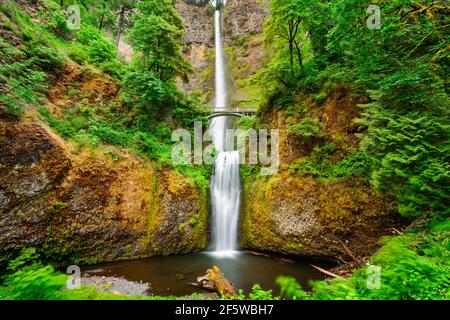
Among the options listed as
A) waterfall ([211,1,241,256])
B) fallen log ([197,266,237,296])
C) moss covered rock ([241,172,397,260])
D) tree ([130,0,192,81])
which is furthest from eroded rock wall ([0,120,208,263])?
tree ([130,0,192,81])

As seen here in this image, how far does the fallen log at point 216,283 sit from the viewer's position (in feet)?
20.9

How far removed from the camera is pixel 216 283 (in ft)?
21.6

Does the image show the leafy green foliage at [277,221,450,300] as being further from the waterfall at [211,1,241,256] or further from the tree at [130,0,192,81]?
the tree at [130,0,192,81]

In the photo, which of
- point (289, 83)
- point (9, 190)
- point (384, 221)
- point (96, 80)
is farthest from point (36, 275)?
point (289, 83)

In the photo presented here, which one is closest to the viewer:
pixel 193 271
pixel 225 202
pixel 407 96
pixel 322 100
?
pixel 407 96

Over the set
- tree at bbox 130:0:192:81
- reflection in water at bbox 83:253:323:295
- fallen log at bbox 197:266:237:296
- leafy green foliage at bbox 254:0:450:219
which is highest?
tree at bbox 130:0:192:81

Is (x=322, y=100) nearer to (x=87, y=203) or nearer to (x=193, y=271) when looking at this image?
(x=193, y=271)

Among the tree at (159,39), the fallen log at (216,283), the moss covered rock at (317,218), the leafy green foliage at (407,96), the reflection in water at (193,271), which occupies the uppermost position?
the tree at (159,39)

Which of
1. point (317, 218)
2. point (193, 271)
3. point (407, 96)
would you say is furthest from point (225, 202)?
point (407, 96)

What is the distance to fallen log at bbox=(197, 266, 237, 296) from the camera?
6373 mm

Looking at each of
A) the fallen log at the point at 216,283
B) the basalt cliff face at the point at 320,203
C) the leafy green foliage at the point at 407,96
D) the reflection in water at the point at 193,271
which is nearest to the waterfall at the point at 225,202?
the basalt cliff face at the point at 320,203

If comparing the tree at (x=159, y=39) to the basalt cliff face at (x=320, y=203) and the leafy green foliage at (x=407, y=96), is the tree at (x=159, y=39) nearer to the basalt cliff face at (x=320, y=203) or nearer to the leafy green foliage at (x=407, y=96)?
the basalt cliff face at (x=320, y=203)

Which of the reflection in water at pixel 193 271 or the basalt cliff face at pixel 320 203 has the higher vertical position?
the basalt cliff face at pixel 320 203

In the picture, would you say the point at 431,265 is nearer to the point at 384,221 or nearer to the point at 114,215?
the point at 384,221
